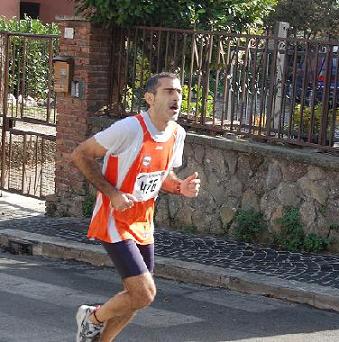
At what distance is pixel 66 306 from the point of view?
743 centimetres

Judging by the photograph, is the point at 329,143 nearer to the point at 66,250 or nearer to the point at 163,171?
the point at 66,250

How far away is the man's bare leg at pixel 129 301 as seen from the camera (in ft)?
17.9

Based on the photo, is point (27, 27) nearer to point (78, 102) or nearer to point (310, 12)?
point (78, 102)

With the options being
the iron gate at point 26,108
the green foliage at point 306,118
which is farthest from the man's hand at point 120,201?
the iron gate at point 26,108

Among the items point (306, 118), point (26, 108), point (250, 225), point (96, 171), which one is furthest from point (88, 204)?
point (96, 171)

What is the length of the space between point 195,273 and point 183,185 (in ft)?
9.54

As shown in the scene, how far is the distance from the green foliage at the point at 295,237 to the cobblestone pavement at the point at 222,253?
13 centimetres

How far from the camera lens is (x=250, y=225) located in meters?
10.1

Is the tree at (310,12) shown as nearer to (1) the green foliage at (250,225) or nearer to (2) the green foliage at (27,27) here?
(2) the green foliage at (27,27)

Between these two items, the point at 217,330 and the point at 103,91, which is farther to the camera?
the point at 103,91

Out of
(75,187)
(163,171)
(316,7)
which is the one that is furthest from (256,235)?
(316,7)

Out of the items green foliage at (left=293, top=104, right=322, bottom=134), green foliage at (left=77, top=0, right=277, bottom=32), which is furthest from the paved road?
green foliage at (left=77, top=0, right=277, bottom=32)

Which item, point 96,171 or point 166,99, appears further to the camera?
point 166,99

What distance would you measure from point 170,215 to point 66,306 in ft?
12.4
